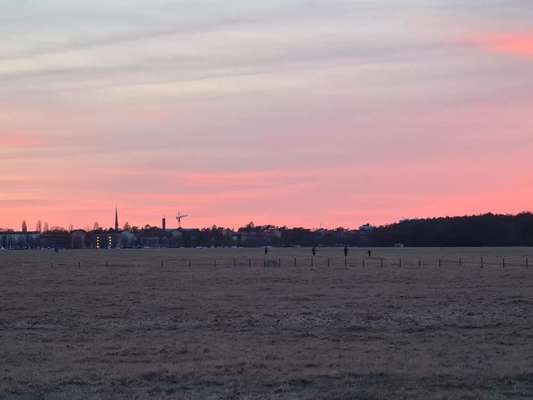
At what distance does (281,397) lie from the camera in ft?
56.9

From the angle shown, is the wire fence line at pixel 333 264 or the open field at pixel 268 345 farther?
the wire fence line at pixel 333 264

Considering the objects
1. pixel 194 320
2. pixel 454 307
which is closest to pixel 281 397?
pixel 194 320

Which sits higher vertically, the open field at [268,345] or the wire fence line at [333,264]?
the wire fence line at [333,264]

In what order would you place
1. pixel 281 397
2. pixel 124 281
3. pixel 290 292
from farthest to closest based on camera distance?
pixel 124 281 → pixel 290 292 → pixel 281 397

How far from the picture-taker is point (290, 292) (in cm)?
4794

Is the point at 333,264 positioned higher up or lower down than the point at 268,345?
higher up

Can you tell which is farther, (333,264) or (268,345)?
(333,264)

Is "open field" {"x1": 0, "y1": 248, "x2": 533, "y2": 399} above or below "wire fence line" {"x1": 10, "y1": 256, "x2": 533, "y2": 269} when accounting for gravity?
below

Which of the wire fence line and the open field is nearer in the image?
the open field

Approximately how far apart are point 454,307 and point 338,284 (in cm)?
1928

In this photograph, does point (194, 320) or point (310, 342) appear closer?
point (310, 342)

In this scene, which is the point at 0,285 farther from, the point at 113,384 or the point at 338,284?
the point at 113,384

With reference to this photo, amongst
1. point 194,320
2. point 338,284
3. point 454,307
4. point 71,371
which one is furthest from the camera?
point 338,284

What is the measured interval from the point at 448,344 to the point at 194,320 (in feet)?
32.9
